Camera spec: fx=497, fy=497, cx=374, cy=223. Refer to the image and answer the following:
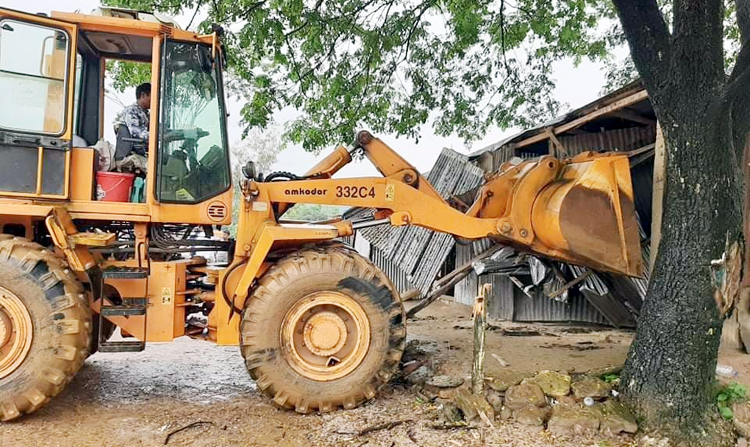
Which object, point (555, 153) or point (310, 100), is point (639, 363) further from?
point (310, 100)

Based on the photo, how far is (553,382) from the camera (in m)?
4.46

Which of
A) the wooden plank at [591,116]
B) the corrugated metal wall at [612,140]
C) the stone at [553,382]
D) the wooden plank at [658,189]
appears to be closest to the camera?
the stone at [553,382]

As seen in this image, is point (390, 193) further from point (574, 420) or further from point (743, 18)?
point (743, 18)

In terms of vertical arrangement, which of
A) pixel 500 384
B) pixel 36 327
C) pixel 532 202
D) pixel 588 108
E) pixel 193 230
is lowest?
pixel 500 384

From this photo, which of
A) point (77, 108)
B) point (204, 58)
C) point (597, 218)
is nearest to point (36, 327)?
point (77, 108)

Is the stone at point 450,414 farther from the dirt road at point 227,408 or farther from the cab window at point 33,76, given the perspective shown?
the cab window at point 33,76

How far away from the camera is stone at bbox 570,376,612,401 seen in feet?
14.2

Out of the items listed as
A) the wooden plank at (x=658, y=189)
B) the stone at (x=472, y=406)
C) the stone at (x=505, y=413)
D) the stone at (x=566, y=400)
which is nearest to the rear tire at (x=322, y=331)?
the stone at (x=472, y=406)

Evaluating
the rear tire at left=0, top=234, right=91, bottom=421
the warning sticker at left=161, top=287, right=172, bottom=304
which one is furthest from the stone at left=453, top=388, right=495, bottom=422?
the rear tire at left=0, top=234, right=91, bottom=421

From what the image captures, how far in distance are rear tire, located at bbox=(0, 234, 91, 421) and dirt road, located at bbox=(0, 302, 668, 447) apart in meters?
0.27

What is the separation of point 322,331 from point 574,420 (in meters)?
2.19

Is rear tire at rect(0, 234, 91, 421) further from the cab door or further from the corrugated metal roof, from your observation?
the corrugated metal roof

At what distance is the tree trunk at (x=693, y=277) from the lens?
393 centimetres

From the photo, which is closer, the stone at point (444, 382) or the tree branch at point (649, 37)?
the tree branch at point (649, 37)
